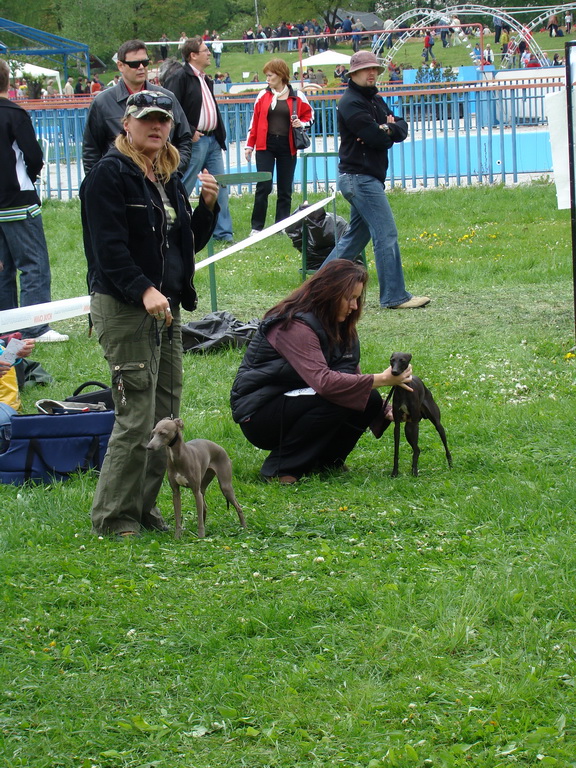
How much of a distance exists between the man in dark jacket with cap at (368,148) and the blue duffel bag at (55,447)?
3.97 meters

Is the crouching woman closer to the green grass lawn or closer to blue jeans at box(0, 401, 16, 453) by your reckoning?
the green grass lawn

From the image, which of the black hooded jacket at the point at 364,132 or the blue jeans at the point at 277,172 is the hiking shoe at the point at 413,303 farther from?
the blue jeans at the point at 277,172

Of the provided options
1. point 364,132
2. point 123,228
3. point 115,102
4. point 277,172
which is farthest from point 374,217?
point 123,228

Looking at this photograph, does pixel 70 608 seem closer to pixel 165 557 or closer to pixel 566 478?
pixel 165 557

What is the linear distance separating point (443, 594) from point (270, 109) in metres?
9.87

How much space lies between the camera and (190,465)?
4598mm

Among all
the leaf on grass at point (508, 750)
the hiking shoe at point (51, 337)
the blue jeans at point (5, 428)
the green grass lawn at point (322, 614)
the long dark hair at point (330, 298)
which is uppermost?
the long dark hair at point (330, 298)

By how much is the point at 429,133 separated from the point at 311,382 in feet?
51.4

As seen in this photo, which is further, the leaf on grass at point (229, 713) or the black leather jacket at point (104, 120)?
the black leather jacket at point (104, 120)

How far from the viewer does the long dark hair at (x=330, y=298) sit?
5281mm

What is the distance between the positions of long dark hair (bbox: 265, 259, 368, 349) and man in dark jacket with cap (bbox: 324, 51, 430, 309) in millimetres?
3613

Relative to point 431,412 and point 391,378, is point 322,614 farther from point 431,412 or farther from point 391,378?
point 431,412

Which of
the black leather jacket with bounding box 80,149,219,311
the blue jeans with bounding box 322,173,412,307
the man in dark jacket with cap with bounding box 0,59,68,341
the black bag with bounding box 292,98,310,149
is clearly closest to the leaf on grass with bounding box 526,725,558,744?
the black leather jacket with bounding box 80,149,219,311

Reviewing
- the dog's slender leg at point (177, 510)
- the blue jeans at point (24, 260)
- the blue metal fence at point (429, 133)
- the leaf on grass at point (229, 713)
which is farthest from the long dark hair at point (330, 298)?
the blue metal fence at point (429, 133)
